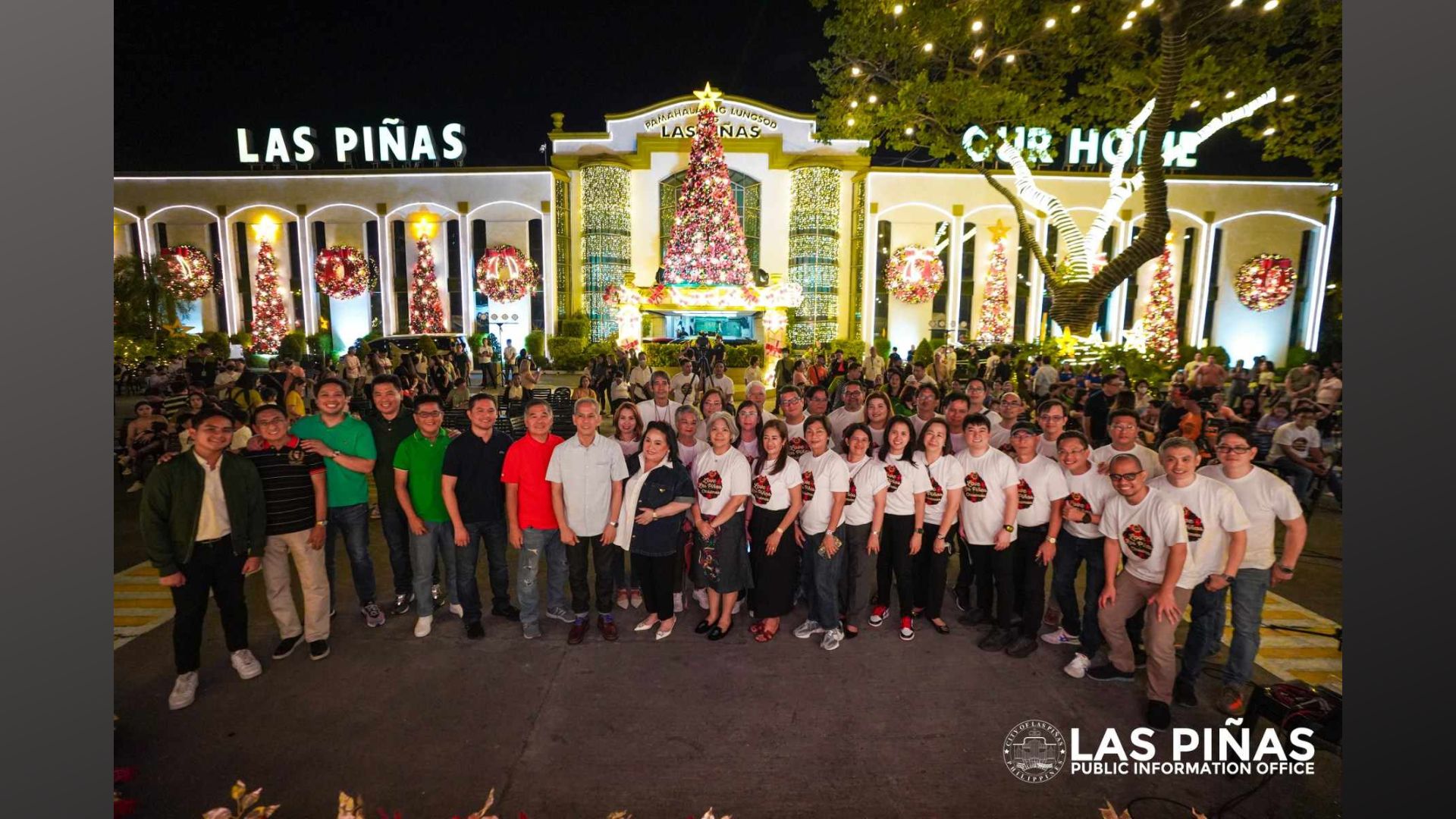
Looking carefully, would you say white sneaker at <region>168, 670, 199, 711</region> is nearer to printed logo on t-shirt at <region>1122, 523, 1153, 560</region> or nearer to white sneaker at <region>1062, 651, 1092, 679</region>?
white sneaker at <region>1062, 651, 1092, 679</region>

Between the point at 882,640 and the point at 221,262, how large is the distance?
3283 cm

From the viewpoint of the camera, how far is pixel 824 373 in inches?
488

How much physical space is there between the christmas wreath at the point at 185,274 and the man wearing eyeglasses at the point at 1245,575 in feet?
102

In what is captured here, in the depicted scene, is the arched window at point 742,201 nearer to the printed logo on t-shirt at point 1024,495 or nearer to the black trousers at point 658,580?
the printed logo on t-shirt at point 1024,495

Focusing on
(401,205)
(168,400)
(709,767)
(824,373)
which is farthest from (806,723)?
(401,205)

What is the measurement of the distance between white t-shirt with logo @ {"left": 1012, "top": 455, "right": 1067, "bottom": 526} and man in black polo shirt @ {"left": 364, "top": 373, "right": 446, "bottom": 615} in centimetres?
468

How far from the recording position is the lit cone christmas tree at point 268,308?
25578 mm

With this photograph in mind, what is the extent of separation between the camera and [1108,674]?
4414 millimetres

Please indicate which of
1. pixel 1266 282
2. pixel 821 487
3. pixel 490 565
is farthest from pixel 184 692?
pixel 1266 282

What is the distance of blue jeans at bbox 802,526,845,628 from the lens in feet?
16.0

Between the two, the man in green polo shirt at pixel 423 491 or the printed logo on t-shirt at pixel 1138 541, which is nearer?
the printed logo on t-shirt at pixel 1138 541

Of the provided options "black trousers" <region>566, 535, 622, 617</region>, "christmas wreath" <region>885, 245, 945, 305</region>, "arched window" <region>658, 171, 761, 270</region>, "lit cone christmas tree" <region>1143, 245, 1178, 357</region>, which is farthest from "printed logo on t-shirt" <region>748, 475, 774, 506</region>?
"arched window" <region>658, 171, 761, 270</region>

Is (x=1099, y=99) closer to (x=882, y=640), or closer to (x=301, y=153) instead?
(x=882, y=640)

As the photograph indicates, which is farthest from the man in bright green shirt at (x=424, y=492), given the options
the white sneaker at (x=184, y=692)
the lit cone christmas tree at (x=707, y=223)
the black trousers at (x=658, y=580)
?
the lit cone christmas tree at (x=707, y=223)
